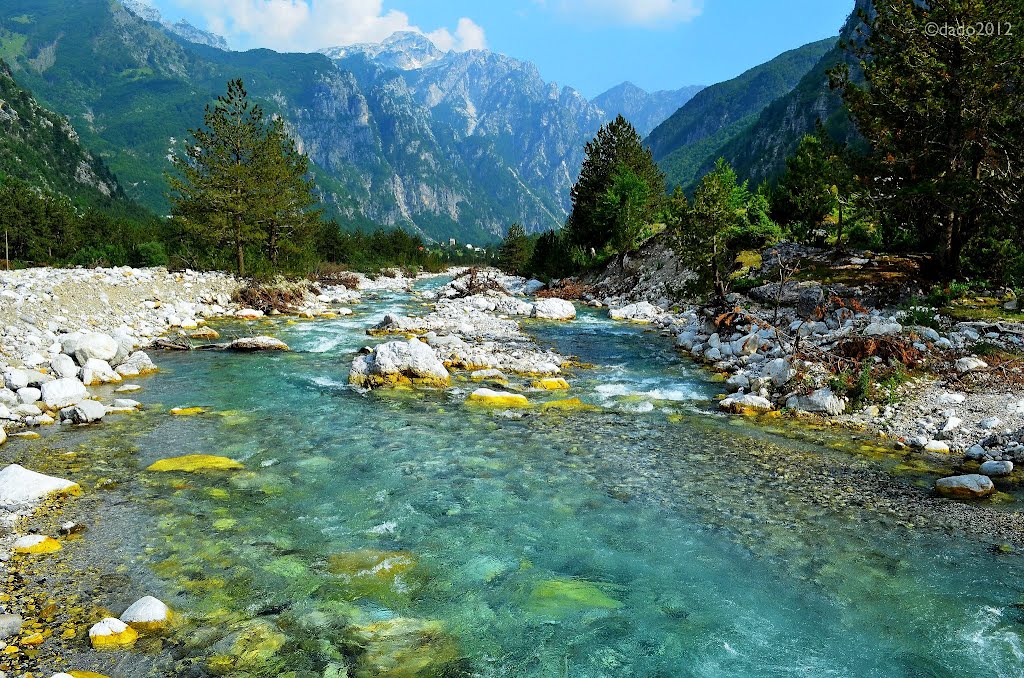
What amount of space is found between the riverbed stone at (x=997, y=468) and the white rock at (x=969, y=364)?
4.99 m

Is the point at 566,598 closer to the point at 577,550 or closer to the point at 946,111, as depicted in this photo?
the point at 577,550

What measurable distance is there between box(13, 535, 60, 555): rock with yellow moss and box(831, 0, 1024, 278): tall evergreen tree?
22.7 m

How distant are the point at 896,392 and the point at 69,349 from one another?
21930 mm

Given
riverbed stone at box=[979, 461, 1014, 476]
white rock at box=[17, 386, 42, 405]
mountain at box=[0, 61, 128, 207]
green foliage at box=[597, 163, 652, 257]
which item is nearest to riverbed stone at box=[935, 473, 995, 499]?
riverbed stone at box=[979, 461, 1014, 476]

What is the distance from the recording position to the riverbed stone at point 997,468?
928cm

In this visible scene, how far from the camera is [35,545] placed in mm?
6566

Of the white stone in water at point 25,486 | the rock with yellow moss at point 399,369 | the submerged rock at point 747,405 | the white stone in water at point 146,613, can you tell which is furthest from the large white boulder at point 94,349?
the submerged rock at point 747,405

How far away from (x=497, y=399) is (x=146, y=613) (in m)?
9.49

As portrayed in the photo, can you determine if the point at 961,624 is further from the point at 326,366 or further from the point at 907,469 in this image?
the point at 326,366

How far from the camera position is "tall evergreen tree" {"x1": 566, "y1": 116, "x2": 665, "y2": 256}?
58219 mm

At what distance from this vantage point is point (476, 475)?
9.56 metres

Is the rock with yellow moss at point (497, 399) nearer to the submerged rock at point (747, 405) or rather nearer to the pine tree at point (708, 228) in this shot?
the submerged rock at point (747, 405)

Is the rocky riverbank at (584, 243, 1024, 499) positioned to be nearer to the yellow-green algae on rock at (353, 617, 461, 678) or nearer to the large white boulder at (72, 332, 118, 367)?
the yellow-green algae on rock at (353, 617, 461, 678)

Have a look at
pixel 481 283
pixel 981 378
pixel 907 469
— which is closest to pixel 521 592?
pixel 907 469
